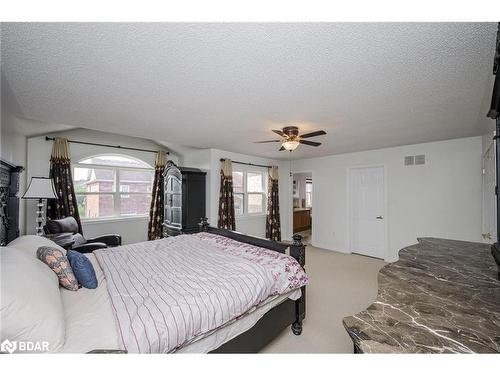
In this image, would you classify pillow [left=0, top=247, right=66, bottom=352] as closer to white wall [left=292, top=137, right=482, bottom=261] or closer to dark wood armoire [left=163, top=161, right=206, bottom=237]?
dark wood armoire [left=163, top=161, right=206, bottom=237]

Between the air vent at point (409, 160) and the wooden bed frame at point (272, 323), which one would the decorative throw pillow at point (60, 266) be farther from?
the air vent at point (409, 160)

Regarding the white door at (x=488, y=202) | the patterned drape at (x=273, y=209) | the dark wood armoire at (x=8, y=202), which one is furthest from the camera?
the patterned drape at (x=273, y=209)

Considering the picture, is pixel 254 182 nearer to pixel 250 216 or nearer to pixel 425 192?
pixel 250 216

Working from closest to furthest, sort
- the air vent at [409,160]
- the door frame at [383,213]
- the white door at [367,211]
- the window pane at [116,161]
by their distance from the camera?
1. the air vent at [409,160]
2. the window pane at [116,161]
3. the door frame at [383,213]
4. the white door at [367,211]

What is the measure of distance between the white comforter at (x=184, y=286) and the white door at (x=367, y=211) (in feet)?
10.9

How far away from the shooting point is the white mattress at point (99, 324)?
1.01 meters

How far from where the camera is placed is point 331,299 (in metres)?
2.84

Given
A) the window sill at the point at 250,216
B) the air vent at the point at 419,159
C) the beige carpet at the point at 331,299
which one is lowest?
the beige carpet at the point at 331,299

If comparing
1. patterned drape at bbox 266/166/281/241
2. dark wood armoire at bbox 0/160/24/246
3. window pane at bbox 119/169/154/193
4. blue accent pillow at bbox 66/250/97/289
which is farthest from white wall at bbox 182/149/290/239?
blue accent pillow at bbox 66/250/97/289

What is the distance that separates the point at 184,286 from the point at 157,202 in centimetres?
367

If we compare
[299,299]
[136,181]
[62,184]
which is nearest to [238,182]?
[136,181]

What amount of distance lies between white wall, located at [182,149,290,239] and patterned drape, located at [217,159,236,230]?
0.11m

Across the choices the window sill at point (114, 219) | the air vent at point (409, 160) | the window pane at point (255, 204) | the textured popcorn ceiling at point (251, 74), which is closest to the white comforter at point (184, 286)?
the textured popcorn ceiling at point (251, 74)
